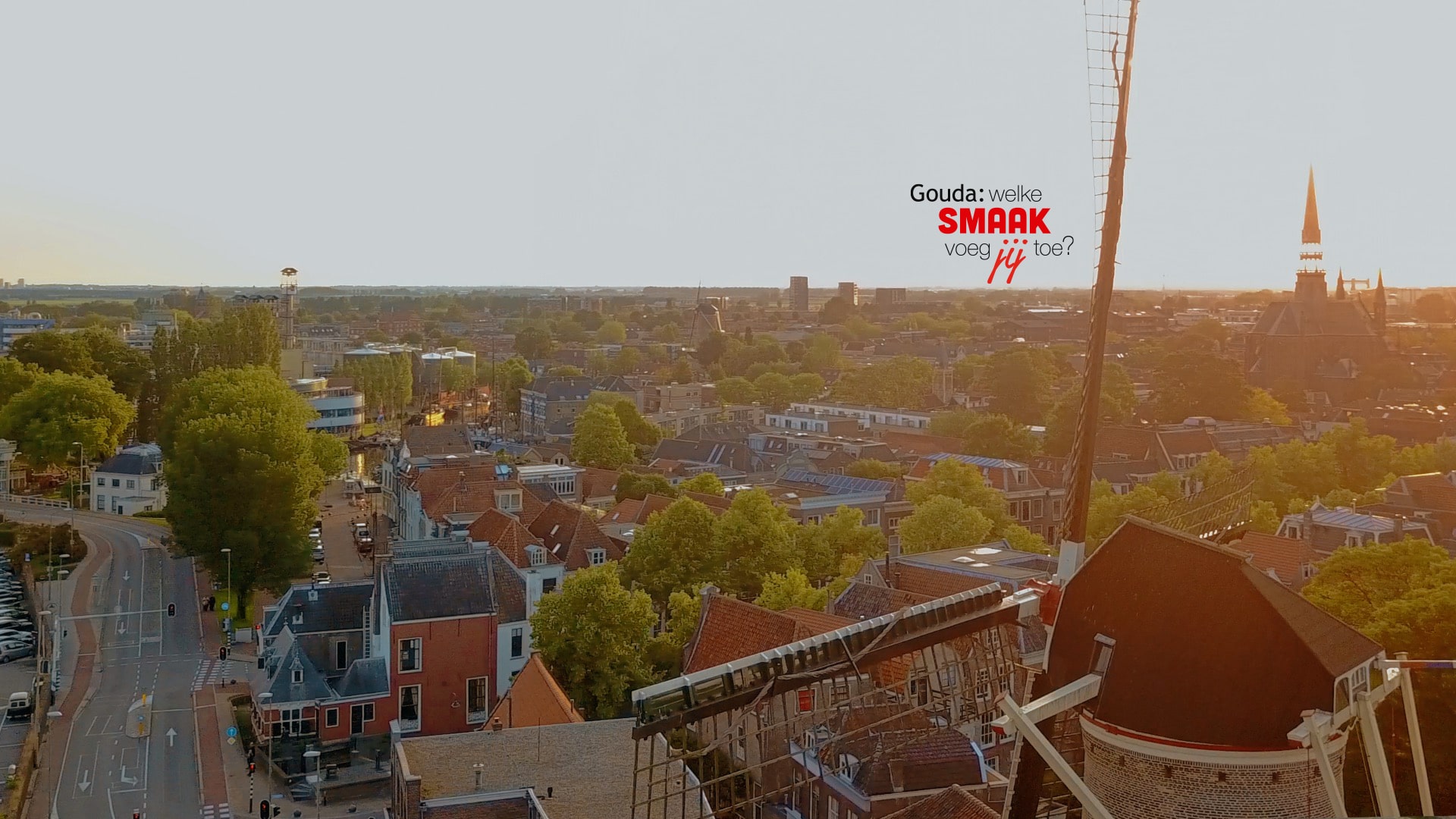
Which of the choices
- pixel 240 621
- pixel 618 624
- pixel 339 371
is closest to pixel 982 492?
pixel 618 624

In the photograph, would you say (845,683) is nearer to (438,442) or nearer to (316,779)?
(316,779)

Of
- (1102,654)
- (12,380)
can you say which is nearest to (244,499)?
(12,380)

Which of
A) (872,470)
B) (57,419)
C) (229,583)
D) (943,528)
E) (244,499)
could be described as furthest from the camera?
(57,419)

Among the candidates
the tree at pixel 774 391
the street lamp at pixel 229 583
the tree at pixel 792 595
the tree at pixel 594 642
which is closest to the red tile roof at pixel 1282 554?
the tree at pixel 792 595

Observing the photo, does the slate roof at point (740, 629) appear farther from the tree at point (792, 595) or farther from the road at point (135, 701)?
the road at point (135, 701)

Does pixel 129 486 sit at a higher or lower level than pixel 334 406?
lower

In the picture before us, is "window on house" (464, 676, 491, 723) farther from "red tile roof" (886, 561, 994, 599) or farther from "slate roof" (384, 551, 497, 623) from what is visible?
"red tile roof" (886, 561, 994, 599)

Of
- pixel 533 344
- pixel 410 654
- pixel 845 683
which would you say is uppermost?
pixel 845 683

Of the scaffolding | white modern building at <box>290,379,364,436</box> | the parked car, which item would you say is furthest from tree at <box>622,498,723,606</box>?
white modern building at <box>290,379,364,436</box>
